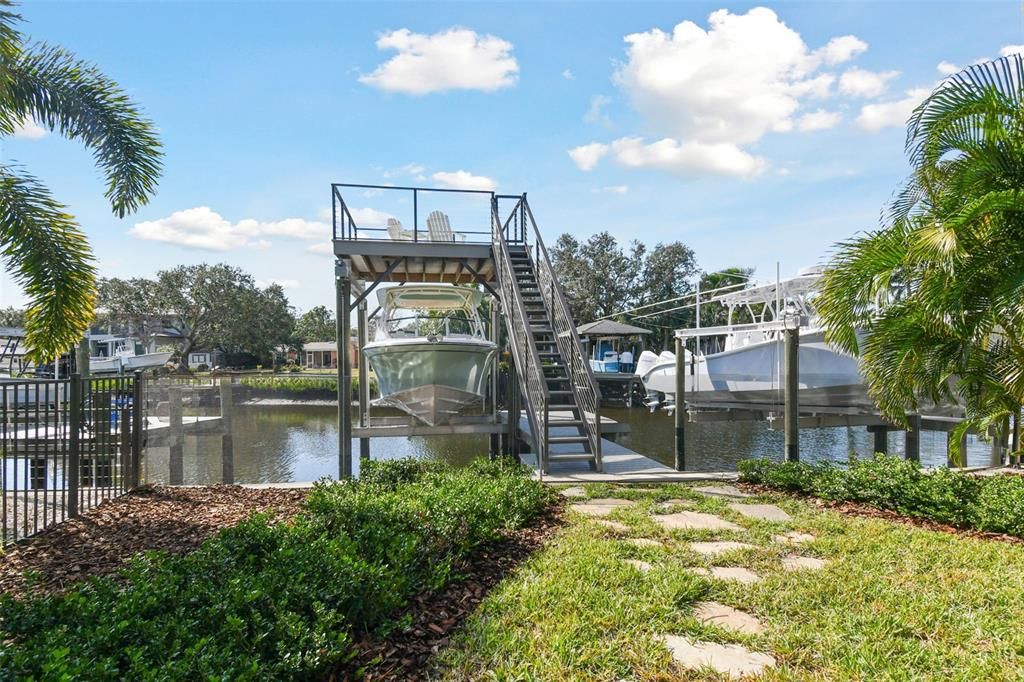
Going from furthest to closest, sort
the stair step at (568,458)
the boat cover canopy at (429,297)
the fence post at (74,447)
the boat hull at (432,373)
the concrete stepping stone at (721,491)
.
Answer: the boat cover canopy at (429,297) → the boat hull at (432,373) → the stair step at (568,458) → the concrete stepping stone at (721,491) → the fence post at (74,447)

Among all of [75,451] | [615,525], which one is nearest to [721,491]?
[615,525]

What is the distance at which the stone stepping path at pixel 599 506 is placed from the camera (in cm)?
605

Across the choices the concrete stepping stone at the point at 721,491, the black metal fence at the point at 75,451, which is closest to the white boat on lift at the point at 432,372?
the black metal fence at the point at 75,451

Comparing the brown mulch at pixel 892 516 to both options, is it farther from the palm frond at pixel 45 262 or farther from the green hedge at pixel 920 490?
the palm frond at pixel 45 262

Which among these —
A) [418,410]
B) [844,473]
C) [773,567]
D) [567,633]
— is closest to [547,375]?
[418,410]

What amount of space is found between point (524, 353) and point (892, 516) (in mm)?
5366

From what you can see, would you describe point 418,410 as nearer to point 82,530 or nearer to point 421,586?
point 82,530

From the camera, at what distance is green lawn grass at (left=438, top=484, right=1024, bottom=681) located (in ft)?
9.41

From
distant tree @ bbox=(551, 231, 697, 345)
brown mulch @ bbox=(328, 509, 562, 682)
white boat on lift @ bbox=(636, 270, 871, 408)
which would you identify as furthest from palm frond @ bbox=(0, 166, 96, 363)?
distant tree @ bbox=(551, 231, 697, 345)

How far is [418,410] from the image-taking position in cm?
1112

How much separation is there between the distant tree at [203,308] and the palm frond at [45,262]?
47981 mm

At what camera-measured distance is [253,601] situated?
289 cm

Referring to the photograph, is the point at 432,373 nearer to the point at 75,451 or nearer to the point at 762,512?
the point at 75,451

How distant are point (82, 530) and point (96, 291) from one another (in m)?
2.56
